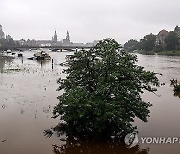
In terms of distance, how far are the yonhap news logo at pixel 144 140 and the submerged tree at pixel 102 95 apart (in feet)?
1.52

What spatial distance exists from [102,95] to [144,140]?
3.52 metres

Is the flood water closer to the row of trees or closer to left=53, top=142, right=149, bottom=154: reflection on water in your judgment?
left=53, top=142, right=149, bottom=154: reflection on water

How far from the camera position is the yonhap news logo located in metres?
15.9

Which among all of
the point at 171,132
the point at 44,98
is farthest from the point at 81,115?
the point at 44,98

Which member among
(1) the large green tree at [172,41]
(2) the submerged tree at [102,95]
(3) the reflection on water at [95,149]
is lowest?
(3) the reflection on water at [95,149]

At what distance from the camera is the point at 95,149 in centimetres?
1509

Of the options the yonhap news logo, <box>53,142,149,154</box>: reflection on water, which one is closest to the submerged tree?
the yonhap news logo

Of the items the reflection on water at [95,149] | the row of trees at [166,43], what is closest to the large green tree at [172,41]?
the row of trees at [166,43]

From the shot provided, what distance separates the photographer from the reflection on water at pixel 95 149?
14.9m

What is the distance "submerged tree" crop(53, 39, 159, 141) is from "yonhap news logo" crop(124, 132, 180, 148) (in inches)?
18.2

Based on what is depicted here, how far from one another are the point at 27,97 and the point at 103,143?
13869 millimetres

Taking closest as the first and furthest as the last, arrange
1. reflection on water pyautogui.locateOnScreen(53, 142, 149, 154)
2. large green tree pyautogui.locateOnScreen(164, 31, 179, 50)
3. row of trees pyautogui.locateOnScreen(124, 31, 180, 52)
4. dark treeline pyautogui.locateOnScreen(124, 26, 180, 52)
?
reflection on water pyautogui.locateOnScreen(53, 142, 149, 154) < large green tree pyautogui.locateOnScreen(164, 31, 179, 50) < row of trees pyautogui.locateOnScreen(124, 31, 180, 52) < dark treeline pyautogui.locateOnScreen(124, 26, 180, 52)

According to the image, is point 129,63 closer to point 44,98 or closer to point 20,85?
point 44,98

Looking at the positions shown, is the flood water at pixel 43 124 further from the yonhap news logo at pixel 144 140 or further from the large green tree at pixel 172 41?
the large green tree at pixel 172 41
